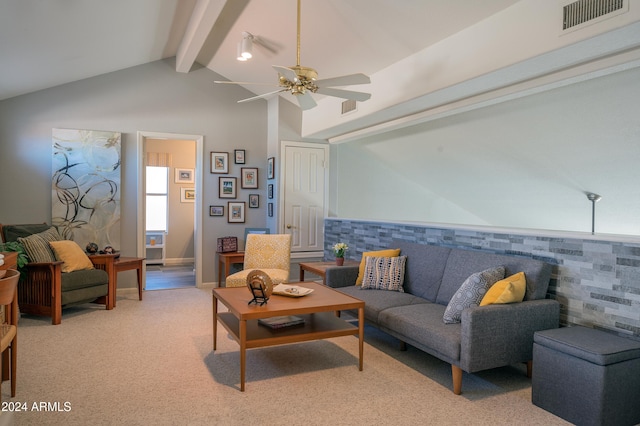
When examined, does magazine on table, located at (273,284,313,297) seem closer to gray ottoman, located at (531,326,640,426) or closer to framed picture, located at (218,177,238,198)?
gray ottoman, located at (531,326,640,426)

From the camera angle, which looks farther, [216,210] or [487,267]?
[216,210]

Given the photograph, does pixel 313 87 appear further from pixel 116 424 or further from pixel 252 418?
pixel 116 424

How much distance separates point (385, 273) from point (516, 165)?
218 centimetres

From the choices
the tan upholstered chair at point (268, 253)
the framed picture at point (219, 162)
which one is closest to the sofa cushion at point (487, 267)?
the tan upholstered chair at point (268, 253)

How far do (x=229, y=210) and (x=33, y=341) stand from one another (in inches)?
122

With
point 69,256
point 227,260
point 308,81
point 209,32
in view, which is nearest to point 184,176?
point 227,260

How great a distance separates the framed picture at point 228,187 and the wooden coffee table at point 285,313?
9.71ft

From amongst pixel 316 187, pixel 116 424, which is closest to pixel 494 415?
pixel 116 424

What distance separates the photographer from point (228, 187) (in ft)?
20.9

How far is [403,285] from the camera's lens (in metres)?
4.22

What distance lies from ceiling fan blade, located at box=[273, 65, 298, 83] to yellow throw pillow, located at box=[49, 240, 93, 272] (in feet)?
10.6

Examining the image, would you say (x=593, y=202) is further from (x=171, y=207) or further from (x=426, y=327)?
(x=171, y=207)

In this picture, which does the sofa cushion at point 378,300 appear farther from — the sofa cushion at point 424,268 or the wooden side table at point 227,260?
the wooden side table at point 227,260

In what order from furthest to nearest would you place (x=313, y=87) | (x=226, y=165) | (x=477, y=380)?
(x=226, y=165) < (x=313, y=87) < (x=477, y=380)
